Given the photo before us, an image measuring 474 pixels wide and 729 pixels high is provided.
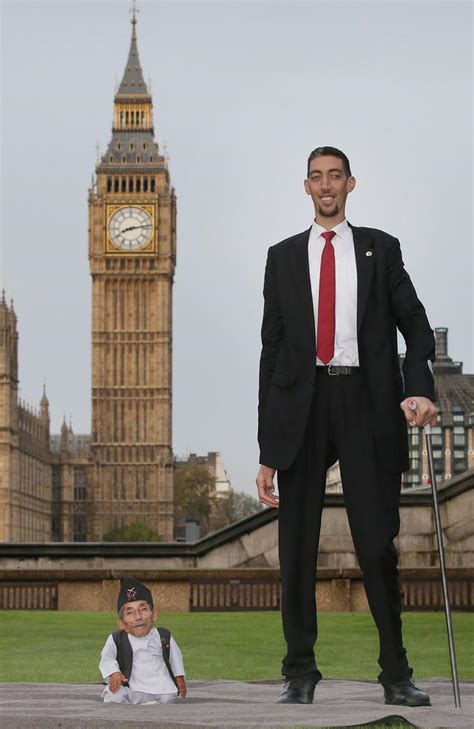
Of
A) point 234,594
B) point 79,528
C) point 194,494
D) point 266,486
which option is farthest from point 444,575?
point 194,494

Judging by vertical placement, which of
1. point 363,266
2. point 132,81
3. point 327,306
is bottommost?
point 327,306

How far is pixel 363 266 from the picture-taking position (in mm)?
5656

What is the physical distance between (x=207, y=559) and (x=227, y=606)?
9.04ft

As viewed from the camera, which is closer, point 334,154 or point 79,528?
point 334,154

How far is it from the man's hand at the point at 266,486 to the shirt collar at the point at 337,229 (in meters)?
0.87

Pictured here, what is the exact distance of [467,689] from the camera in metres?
6.02

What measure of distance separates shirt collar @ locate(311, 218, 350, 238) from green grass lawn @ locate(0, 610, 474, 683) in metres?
2.64

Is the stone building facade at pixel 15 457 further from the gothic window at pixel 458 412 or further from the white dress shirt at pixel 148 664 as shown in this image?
the white dress shirt at pixel 148 664

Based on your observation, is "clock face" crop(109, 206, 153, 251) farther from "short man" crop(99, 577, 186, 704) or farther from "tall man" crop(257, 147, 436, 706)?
"tall man" crop(257, 147, 436, 706)

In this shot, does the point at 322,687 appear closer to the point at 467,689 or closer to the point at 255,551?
the point at 467,689

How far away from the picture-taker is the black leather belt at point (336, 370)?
559cm

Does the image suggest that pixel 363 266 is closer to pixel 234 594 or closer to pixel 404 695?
pixel 404 695

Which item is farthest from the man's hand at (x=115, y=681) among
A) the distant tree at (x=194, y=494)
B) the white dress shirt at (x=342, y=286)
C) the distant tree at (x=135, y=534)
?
the distant tree at (x=194, y=494)

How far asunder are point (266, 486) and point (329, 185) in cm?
109
